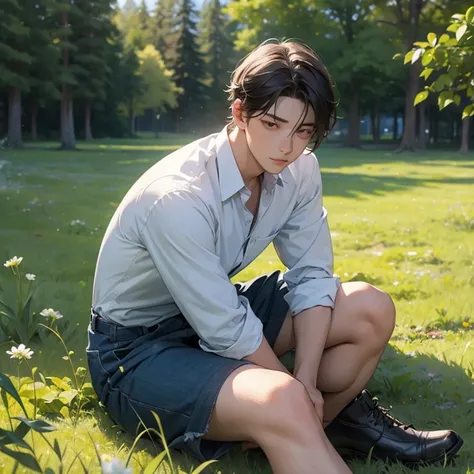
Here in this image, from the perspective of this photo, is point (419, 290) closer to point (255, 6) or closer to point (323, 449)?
point (323, 449)

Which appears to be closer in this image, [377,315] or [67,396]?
[377,315]

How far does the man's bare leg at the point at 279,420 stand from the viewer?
6.34ft

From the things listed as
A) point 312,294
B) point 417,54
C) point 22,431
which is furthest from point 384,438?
point 417,54

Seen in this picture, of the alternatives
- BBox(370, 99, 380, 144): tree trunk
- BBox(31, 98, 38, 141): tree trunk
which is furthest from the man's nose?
BBox(370, 99, 380, 144): tree trunk

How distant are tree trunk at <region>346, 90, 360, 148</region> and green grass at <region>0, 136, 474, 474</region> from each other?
69.0ft

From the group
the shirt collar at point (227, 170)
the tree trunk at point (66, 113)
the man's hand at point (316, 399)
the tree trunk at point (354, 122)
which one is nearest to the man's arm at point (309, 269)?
the man's hand at point (316, 399)

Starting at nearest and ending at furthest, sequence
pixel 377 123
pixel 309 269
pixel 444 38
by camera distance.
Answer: pixel 309 269, pixel 444 38, pixel 377 123

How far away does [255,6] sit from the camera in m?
32.1

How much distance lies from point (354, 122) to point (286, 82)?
113ft

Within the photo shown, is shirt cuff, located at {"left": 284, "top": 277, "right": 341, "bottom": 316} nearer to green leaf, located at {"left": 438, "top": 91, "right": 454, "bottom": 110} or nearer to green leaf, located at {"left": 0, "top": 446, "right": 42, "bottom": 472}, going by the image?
green leaf, located at {"left": 0, "top": 446, "right": 42, "bottom": 472}

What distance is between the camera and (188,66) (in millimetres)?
59625

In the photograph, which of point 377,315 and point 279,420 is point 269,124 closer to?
point 377,315

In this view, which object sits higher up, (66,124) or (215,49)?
(215,49)

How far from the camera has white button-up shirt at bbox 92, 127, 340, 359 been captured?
2.21 metres
